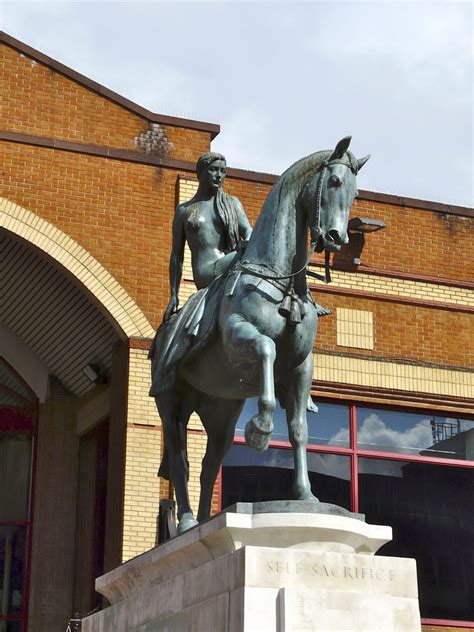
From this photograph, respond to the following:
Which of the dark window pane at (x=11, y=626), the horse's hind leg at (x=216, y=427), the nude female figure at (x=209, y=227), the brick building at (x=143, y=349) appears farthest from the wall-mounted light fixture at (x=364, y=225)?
the horse's hind leg at (x=216, y=427)

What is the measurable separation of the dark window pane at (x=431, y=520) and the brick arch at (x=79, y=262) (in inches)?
176

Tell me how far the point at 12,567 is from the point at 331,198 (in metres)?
14.5

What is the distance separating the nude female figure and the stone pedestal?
2760 mm

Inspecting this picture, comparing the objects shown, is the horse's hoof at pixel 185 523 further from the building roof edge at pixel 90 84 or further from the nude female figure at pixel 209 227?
the building roof edge at pixel 90 84

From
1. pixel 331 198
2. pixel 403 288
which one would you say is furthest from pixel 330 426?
pixel 331 198

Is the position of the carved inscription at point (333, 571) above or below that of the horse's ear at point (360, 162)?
below

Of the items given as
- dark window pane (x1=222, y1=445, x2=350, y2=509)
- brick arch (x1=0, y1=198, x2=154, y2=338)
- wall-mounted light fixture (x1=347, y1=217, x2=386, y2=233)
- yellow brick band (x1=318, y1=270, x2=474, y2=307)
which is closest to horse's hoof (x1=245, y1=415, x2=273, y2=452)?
dark window pane (x1=222, y1=445, x2=350, y2=509)

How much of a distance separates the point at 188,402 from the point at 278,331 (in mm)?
1528

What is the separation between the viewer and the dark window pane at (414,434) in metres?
21.6

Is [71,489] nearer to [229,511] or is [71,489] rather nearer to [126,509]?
[126,509]

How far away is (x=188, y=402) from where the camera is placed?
11789 mm

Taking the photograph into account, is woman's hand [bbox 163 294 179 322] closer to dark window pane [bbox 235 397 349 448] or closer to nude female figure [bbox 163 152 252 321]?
nude female figure [bbox 163 152 252 321]

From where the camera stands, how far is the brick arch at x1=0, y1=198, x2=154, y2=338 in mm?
20375

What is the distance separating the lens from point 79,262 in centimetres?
2052
